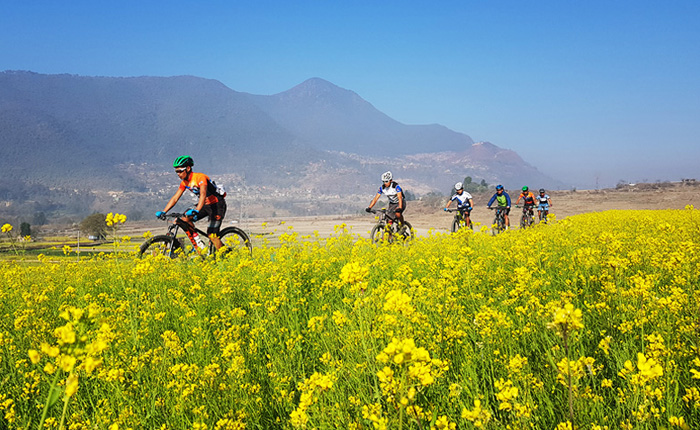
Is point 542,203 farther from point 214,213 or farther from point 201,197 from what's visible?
point 201,197

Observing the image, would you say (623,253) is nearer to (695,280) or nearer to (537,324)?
(695,280)

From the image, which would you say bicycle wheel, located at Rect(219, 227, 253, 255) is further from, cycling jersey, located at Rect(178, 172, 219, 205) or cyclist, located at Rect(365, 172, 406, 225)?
cyclist, located at Rect(365, 172, 406, 225)

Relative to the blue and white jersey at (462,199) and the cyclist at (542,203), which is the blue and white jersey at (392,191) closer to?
the blue and white jersey at (462,199)

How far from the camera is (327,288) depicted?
4.75 meters

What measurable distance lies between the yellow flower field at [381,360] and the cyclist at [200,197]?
10.1 feet

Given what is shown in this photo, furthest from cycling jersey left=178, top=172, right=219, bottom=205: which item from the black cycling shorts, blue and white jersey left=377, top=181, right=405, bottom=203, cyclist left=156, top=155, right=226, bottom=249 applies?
blue and white jersey left=377, top=181, right=405, bottom=203

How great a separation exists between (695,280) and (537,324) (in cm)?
219

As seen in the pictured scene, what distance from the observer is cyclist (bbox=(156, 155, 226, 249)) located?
7.83 meters

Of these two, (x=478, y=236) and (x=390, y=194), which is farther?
(x=390, y=194)

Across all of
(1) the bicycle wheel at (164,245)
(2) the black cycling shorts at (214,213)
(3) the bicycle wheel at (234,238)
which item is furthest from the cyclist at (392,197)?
(1) the bicycle wheel at (164,245)

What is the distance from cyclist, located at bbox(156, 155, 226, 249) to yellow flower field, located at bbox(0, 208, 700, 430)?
3.07 meters

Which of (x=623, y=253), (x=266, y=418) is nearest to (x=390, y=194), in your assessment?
(x=623, y=253)

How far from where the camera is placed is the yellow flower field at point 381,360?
1.68 meters

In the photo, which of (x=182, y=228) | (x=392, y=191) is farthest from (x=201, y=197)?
(x=392, y=191)
